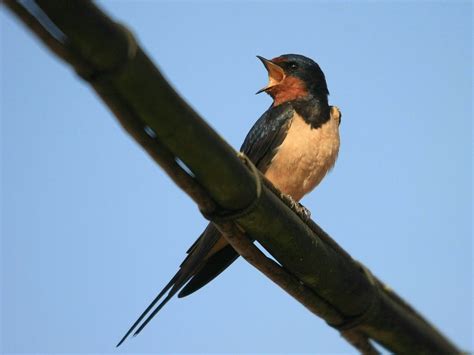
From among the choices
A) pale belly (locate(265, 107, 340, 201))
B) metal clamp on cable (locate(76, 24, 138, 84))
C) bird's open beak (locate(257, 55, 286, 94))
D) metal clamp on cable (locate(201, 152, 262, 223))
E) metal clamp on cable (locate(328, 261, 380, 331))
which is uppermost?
bird's open beak (locate(257, 55, 286, 94))

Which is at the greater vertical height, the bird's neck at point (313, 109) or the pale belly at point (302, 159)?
the bird's neck at point (313, 109)

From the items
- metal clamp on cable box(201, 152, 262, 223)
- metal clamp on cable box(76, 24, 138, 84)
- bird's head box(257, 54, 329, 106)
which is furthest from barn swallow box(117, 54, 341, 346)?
metal clamp on cable box(76, 24, 138, 84)

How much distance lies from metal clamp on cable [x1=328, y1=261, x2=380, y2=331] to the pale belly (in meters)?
1.99

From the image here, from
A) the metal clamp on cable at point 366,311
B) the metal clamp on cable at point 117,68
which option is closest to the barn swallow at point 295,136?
the metal clamp on cable at point 366,311

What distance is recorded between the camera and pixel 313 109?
17.2 feet

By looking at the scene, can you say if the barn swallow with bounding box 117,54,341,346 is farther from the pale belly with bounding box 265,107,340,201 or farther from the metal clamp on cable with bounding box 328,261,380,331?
the metal clamp on cable with bounding box 328,261,380,331

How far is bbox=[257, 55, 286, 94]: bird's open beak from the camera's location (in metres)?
5.61

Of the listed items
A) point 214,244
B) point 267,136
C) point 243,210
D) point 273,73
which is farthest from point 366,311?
point 273,73

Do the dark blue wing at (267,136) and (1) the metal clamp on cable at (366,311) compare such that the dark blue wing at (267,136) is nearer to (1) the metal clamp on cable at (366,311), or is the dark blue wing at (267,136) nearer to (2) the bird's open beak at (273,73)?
(2) the bird's open beak at (273,73)

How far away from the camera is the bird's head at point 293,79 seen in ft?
18.0

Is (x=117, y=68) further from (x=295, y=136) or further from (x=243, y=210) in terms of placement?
(x=295, y=136)

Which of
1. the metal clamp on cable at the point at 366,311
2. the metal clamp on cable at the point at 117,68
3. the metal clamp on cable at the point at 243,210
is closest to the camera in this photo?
the metal clamp on cable at the point at 117,68

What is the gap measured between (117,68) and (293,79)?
3761 millimetres

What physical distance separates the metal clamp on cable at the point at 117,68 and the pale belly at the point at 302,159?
9.96 feet
